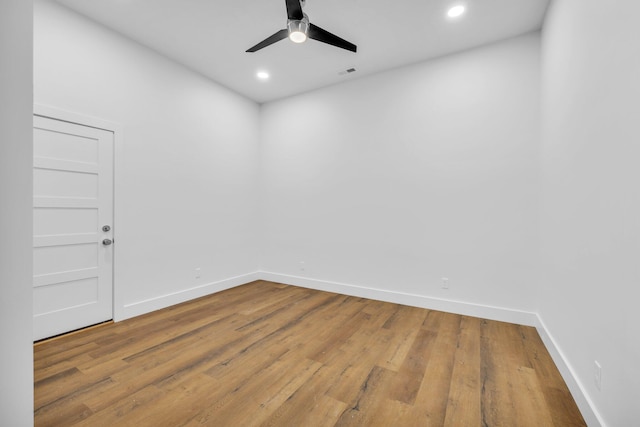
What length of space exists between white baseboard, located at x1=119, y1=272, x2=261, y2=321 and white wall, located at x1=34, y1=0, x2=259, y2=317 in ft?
0.04

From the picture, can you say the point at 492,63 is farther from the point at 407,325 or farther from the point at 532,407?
the point at 532,407

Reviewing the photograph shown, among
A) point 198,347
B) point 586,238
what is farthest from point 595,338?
point 198,347

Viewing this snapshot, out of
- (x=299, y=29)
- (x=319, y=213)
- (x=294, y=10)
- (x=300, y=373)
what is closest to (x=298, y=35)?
(x=299, y=29)

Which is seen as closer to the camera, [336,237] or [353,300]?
[353,300]

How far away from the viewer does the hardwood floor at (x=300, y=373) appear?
5.54 ft

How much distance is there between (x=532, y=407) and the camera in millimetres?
1782

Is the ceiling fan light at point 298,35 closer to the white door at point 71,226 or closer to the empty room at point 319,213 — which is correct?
the empty room at point 319,213

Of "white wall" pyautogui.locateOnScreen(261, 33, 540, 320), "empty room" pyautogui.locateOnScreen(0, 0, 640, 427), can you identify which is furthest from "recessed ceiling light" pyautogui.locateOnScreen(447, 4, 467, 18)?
"white wall" pyautogui.locateOnScreen(261, 33, 540, 320)

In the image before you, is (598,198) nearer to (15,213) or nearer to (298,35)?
(298,35)

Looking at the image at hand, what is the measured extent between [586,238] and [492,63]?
2538 millimetres

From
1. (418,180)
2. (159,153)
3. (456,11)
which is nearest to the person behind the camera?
(456,11)

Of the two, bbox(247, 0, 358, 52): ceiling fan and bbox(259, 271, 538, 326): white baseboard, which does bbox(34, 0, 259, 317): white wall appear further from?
bbox(247, 0, 358, 52): ceiling fan

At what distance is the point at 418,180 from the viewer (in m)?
3.72

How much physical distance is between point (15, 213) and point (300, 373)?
1.94 metres
